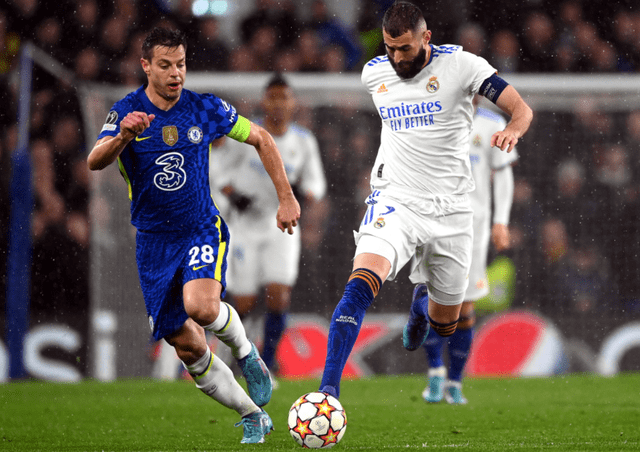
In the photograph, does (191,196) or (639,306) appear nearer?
(191,196)

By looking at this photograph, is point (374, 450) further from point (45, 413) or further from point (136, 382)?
point (136, 382)

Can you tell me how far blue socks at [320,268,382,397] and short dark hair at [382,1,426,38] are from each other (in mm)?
1212

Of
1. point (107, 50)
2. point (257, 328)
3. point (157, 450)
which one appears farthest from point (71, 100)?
point (157, 450)

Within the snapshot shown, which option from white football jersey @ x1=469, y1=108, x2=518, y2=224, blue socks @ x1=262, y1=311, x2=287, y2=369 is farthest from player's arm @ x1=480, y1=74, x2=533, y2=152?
blue socks @ x1=262, y1=311, x2=287, y2=369

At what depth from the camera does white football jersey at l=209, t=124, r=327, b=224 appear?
7165 millimetres

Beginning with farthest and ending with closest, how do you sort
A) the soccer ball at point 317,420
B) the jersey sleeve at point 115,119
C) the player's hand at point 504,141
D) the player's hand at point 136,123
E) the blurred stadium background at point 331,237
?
1. the blurred stadium background at point 331,237
2. the jersey sleeve at point 115,119
3. the player's hand at point 504,141
4. the player's hand at point 136,123
5. the soccer ball at point 317,420

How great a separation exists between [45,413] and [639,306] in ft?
19.2

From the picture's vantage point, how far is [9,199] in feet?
28.9

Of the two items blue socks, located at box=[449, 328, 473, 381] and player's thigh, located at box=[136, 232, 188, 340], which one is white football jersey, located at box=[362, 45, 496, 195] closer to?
player's thigh, located at box=[136, 232, 188, 340]

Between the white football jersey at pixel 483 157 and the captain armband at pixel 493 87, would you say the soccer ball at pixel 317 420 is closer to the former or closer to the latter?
the captain armband at pixel 493 87

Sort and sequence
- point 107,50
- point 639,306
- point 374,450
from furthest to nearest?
1. point 107,50
2. point 639,306
3. point 374,450

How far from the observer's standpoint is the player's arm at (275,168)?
4066 mm

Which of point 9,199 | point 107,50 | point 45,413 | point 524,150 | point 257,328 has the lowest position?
point 45,413

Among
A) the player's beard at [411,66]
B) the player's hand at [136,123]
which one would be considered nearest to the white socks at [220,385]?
the player's hand at [136,123]
